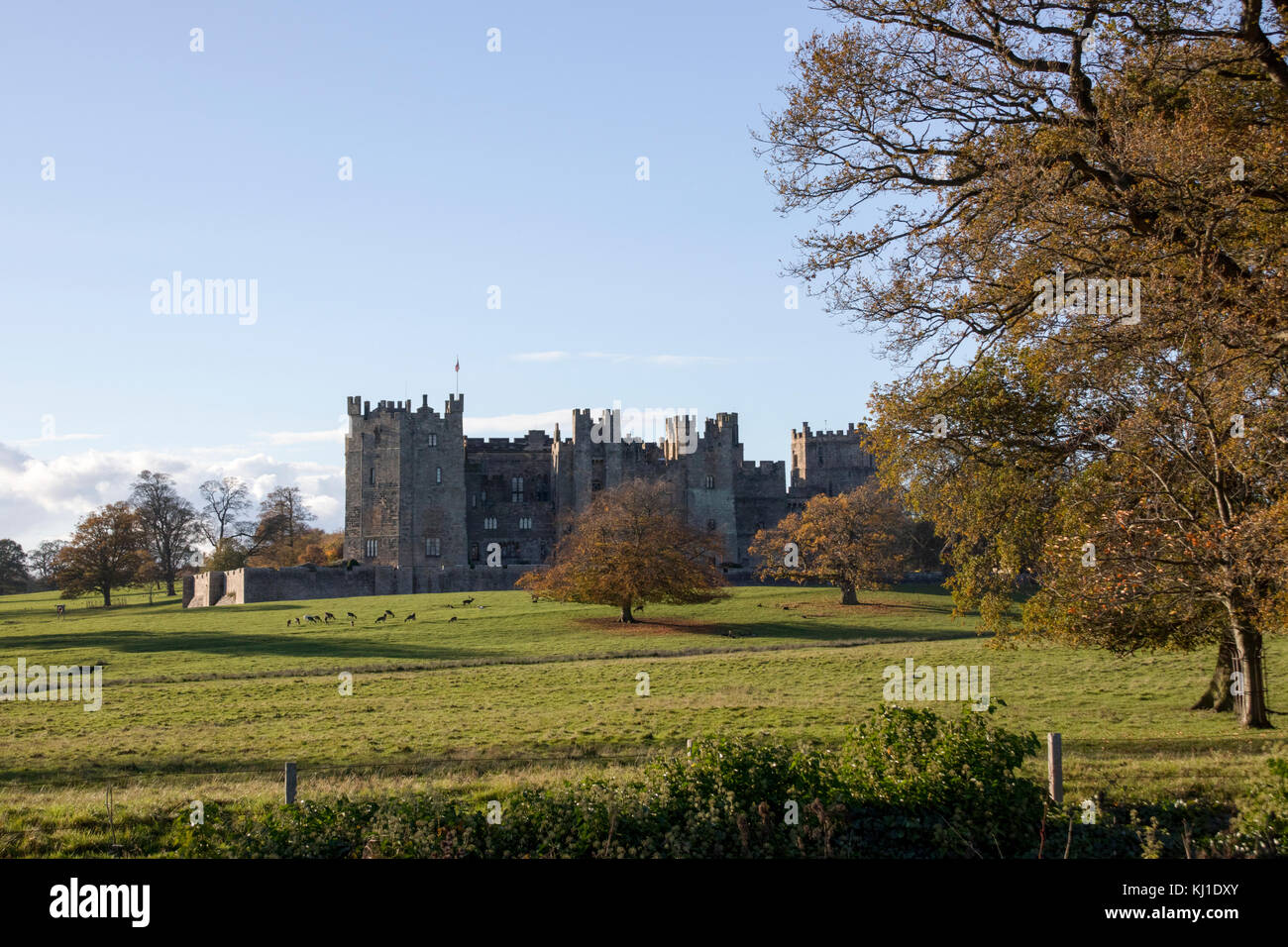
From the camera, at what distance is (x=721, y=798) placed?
35.4ft

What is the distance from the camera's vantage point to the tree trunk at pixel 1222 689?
75.8ft

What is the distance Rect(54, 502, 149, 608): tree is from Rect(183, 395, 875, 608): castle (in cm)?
455

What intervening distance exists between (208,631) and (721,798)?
43859 millimetres

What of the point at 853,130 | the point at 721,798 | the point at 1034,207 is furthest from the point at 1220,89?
the point at 721,798

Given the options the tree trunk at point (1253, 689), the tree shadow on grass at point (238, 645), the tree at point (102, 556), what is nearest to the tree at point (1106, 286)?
the tree trunk at point (1253, 689)

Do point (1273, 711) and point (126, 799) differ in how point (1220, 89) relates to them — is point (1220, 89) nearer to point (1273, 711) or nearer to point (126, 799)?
point (1273, 711)

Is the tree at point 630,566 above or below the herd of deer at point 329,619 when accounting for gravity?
above

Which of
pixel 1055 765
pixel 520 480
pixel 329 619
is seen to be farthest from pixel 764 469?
pixel 1055 765

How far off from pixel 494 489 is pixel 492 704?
2675 inches

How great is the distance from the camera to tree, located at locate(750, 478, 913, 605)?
59719 millimetres

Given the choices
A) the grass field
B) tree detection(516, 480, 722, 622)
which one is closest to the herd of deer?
the grass field

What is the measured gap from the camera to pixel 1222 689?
23.3 meters

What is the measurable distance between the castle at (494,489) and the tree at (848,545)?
55.3 ft

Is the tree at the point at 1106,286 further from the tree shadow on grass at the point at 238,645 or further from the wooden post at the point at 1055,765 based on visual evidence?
the tree shadow on grass at the point at 238,645
